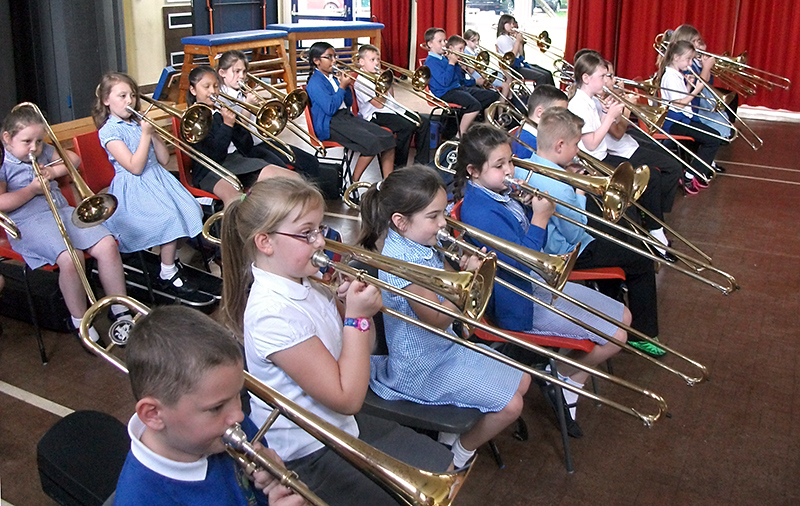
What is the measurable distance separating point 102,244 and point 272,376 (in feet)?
5.84

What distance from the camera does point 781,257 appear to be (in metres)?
4.33

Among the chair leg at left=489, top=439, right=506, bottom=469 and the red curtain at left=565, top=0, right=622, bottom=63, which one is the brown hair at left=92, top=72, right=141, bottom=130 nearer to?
the chair leg at left=489, top=439, right=506, bottom=469

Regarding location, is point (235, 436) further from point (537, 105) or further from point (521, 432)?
point (537, 105)

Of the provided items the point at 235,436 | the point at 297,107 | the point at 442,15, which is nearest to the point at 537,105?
the point at 297,107

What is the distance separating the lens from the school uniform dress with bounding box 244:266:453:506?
67.4 inches

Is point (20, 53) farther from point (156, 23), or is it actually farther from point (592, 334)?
point (592, 334)

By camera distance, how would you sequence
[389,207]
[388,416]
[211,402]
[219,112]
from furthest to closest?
[219,112], [389,207], [388,416], [211,402]

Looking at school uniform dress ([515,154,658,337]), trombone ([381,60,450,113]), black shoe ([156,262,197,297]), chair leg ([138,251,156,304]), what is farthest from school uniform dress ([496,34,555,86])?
chair leg ([138,251,156,304])

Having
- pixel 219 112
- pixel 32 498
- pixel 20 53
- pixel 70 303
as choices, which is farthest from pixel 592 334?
pixel 20 53

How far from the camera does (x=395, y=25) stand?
33.7 ft

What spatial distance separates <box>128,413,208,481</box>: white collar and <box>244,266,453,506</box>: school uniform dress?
38 centimetres

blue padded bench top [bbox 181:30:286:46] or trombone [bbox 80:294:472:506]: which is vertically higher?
blue padded bench top [bbox 181:30:286:46]

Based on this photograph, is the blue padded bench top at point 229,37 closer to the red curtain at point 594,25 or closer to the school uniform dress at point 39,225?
the red curtain at point 594,25

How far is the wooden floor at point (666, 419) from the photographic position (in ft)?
7.95
